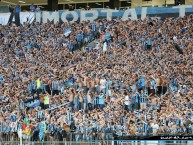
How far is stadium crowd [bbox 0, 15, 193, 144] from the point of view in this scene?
2852 centimetres

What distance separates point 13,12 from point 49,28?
13.6ft

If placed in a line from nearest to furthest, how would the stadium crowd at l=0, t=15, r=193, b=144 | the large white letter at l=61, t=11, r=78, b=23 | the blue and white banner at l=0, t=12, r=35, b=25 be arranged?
the stadium crowd at l=0, t=15, r=193, b=144 < the large white letter at l=61, t=11, r=78, b=23 < the blue and white banner at l=0, t=12, r=35, b=25

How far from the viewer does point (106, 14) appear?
142 ft

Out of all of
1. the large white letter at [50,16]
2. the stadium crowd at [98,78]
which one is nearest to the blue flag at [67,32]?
the stadium crowd at [98,78]

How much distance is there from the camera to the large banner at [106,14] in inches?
1639

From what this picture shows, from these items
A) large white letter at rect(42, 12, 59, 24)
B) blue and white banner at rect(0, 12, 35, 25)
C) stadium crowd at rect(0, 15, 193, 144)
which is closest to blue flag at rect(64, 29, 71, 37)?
stadium crowd at rect(0, 15, 193, 144)

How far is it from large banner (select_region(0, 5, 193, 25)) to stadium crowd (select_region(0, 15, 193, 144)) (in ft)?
3.21

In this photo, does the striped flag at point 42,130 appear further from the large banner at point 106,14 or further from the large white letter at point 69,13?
the large white letter at point 69,13

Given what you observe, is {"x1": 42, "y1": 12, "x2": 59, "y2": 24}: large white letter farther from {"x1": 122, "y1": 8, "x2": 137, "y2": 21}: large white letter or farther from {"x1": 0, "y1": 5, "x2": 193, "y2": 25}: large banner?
{"x1": 122, "y1": 8, "x2": 137, "y2": 21}: large white letter

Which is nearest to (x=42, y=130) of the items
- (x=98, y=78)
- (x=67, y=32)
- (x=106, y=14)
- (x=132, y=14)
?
(x=98, y=78)

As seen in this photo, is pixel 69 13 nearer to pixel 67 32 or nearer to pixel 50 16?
pixel 50 16

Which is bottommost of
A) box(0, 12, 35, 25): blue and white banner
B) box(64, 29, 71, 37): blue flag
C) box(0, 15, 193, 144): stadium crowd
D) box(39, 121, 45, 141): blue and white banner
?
box(39, 121, 45, 141): blue and white banner

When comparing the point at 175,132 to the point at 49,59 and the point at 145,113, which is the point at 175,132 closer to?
the point at 145,113

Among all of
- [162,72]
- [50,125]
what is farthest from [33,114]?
[162,72]
